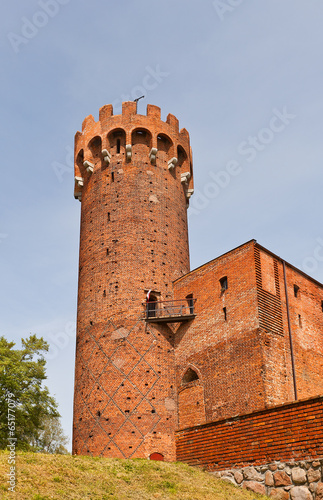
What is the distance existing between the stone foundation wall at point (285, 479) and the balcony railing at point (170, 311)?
802 centimetres

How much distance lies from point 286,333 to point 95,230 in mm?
9010

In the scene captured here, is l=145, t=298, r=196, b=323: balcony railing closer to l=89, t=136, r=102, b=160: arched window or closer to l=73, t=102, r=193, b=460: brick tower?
l=73, t=102, r=193, b=460: brick tower

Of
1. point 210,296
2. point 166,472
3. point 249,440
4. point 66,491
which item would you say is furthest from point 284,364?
point 66,491

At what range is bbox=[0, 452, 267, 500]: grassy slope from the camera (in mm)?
10922

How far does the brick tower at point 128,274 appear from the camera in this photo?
1984cm

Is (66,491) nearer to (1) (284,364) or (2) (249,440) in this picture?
(2) (249,440)

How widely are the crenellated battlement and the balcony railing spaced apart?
251 inches

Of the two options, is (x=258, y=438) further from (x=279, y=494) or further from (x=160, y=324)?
(x=160, y=324)

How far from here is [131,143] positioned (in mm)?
24484

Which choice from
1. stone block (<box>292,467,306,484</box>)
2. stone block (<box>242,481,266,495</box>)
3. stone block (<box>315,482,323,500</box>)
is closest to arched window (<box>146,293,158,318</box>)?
stone block (<box>242,481,266,495</box>)

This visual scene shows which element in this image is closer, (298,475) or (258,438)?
(298,475)

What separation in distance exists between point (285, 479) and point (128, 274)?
11154mm

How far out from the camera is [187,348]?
68.6 feet

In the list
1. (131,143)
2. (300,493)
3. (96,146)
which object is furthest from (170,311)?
(300,493)
